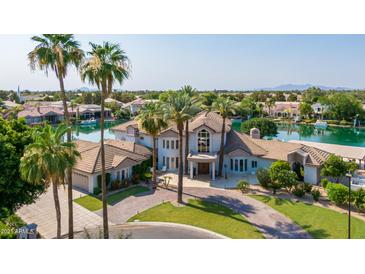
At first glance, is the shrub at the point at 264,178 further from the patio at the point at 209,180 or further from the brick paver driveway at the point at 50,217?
the brick paver driveway at the point at 50,217

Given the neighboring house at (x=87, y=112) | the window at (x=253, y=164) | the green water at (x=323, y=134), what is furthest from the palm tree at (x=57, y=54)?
the neighboring house at (x=87, y=112)

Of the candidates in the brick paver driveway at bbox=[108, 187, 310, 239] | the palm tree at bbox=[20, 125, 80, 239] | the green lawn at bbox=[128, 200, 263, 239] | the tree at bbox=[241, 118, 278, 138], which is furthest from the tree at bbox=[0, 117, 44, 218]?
the tree at bbox=[241, 118, 278, 138]

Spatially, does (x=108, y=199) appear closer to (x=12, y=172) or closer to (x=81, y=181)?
(x=81, y=181)

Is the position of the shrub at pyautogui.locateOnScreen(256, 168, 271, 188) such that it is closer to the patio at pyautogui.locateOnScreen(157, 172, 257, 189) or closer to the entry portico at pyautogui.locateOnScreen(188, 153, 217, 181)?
the patio at pyautogui.locateOnScreen(157, 172, 257, 189)

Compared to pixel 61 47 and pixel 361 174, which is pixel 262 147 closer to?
pixel 361 174

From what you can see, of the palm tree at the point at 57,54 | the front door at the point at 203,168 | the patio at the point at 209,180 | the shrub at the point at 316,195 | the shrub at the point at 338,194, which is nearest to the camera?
the palm tree at the point at 57,54

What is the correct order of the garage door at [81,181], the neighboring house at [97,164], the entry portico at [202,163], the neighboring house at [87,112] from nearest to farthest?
the neighboring house at [97,164]
the garage door at [81,181]
the entry portico at [202,163]
the neighboring house at [87,112]
